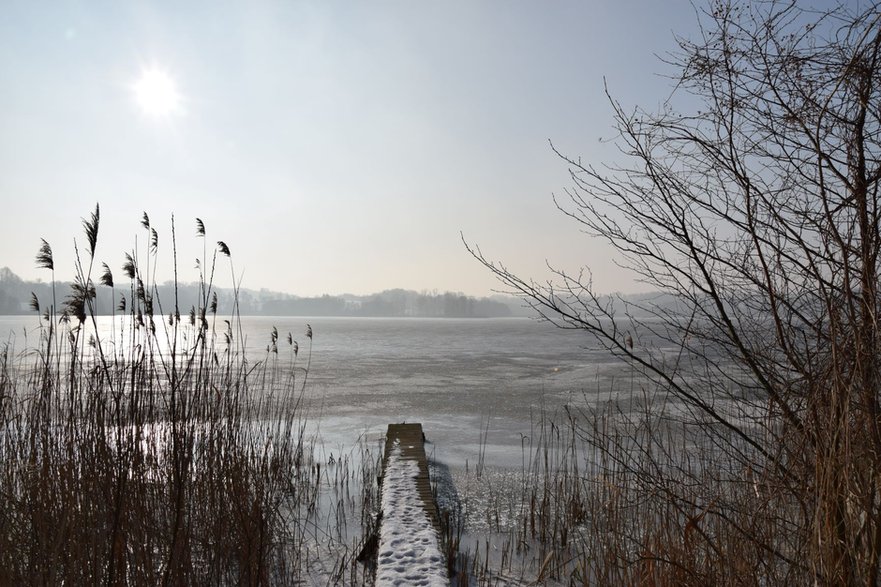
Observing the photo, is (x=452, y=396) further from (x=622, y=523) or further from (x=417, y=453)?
(x=622, y=523)

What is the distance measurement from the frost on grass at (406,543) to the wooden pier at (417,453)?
0.20ft

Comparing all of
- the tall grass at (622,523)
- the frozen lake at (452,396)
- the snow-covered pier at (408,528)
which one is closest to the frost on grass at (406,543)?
the snow-covered pier at (408,528)

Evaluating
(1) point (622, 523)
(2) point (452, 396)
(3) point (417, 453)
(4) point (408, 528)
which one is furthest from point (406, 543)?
(2) point (452, 396)

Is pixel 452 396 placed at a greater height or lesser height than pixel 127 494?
lesser

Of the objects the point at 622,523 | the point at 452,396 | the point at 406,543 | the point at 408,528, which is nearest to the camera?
the point at 406,543

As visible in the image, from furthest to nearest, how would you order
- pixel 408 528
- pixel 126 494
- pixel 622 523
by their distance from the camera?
pixel 408 528 → pixel 622 523 → pixel 126 494

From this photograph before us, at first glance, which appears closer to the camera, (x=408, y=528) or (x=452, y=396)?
(x=408, y=528)

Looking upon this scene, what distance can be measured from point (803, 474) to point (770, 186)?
1.39 m

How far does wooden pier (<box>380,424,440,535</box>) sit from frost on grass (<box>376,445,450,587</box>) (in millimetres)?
62

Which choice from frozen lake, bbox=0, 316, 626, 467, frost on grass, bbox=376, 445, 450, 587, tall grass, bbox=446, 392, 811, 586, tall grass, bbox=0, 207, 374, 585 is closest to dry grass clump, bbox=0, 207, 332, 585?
tall grass, bbox=0, 207, 374, 585

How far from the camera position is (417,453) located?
6234mm

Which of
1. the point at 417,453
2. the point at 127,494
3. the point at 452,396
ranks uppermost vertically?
the point at 127,494

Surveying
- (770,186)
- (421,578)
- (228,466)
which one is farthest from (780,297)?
(228,466)

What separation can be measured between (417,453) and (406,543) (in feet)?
7.97
